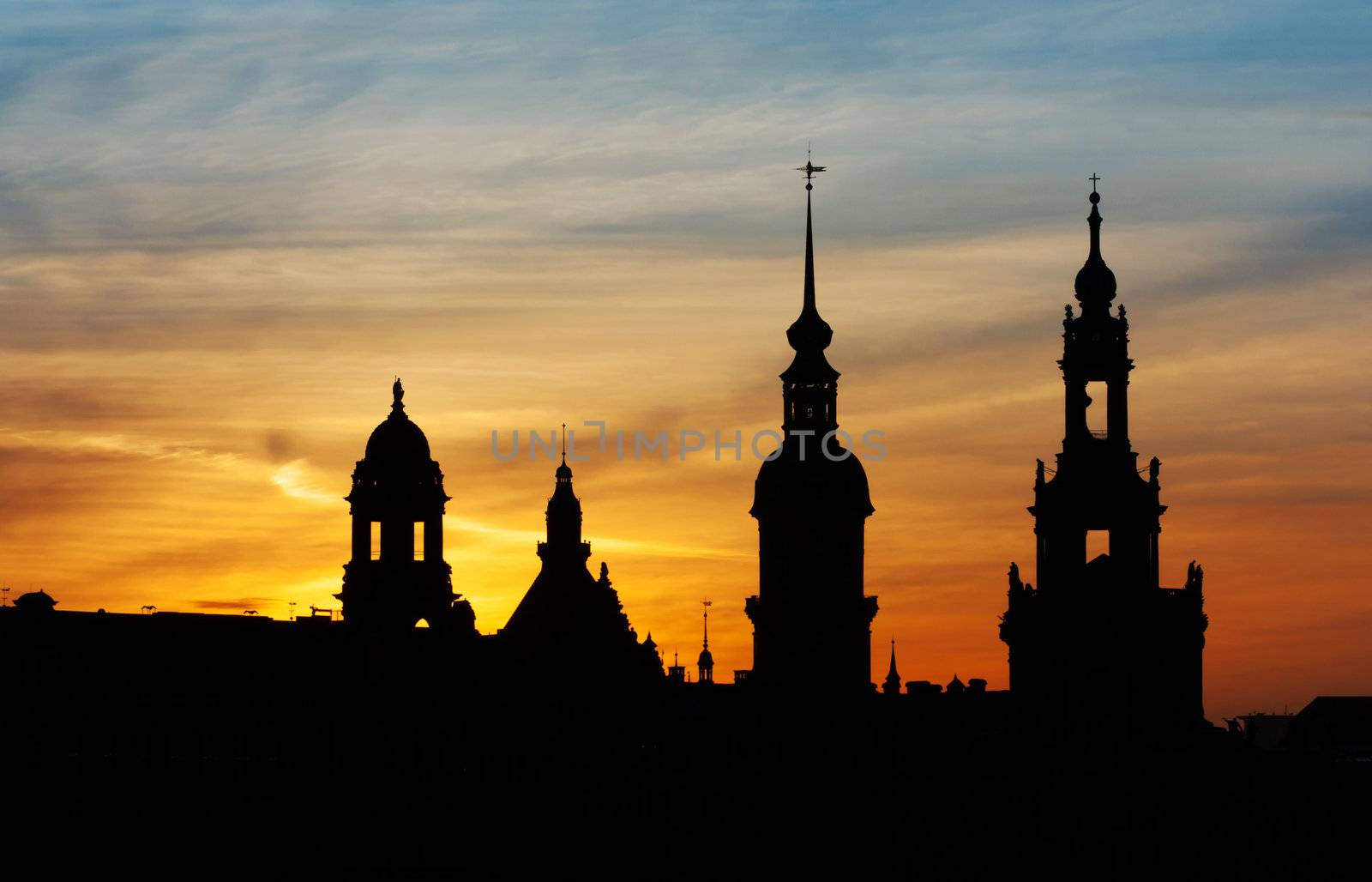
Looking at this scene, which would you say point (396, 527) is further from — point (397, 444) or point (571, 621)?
point (571, 621)

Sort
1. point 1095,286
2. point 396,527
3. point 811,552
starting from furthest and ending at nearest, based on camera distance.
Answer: point 811,552 < point 1095,286 < point 396,527

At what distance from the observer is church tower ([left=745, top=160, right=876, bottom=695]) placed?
588 ft

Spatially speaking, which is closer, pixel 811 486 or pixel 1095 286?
pixel 1095 286

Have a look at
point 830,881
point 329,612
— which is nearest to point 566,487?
point 329,612

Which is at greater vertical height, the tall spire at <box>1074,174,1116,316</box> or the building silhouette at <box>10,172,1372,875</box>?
the tall spire at <box>1074,174,1116,316</box>

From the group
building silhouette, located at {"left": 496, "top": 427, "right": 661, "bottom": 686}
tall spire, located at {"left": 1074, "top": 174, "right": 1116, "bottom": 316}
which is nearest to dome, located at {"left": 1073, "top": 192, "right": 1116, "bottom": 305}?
tall spire, located at {"left": 1074, "top": 174, "right": 1116, "bottom": 316}

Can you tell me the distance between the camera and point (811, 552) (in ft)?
592

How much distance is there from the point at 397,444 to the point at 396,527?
344 centimetres

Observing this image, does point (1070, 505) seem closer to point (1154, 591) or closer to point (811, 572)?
point (1154, 591)

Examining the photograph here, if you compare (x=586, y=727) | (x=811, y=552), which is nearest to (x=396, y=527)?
(x=586, y=727)

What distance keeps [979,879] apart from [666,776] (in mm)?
14311

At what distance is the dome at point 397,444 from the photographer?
446 feet

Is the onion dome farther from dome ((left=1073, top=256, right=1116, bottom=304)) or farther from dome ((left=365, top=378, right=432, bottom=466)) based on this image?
dome ((left=365, top=378, right=432, bottom=466))

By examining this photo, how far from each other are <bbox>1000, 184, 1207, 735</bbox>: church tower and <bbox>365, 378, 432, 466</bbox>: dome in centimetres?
2948
